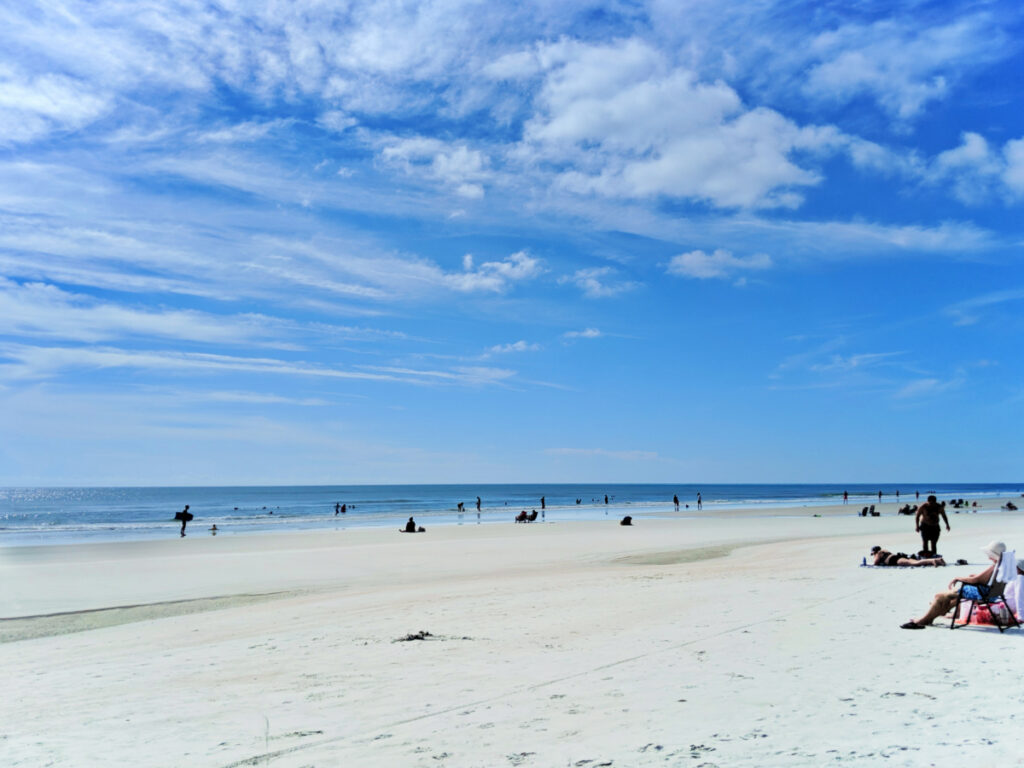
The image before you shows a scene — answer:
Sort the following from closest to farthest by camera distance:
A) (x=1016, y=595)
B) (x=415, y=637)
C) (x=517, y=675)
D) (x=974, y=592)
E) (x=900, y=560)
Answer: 1. (x=517, y=675)
2. (x=1016, y=595)
3. (x=974, y=592)
4. (x=415, y=637)
5. (x=900, y=560)

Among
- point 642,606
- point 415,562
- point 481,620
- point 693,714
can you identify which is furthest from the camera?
point 415,562

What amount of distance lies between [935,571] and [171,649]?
15198 mm

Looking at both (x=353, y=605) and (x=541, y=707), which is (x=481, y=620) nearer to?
(x=353, y=605)

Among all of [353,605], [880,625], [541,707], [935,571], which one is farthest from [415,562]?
[541,707]

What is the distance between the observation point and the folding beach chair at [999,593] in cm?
1002

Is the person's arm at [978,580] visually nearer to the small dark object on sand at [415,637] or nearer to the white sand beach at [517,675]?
the white sand beach at [517,675]

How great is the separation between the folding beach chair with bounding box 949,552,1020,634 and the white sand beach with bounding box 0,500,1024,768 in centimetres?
24

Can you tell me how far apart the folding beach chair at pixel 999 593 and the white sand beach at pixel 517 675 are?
0.79 ft

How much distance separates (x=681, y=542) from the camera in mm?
32344

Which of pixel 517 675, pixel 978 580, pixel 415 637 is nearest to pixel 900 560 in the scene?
pixel 978 580

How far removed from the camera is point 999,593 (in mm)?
10164

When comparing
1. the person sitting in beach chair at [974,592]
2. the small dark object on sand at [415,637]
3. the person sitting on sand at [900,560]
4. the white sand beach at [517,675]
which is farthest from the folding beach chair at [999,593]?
the person sitting on sand at [900,560]

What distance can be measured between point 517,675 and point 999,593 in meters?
6.71

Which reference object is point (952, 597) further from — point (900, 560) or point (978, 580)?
point (900, 560)
